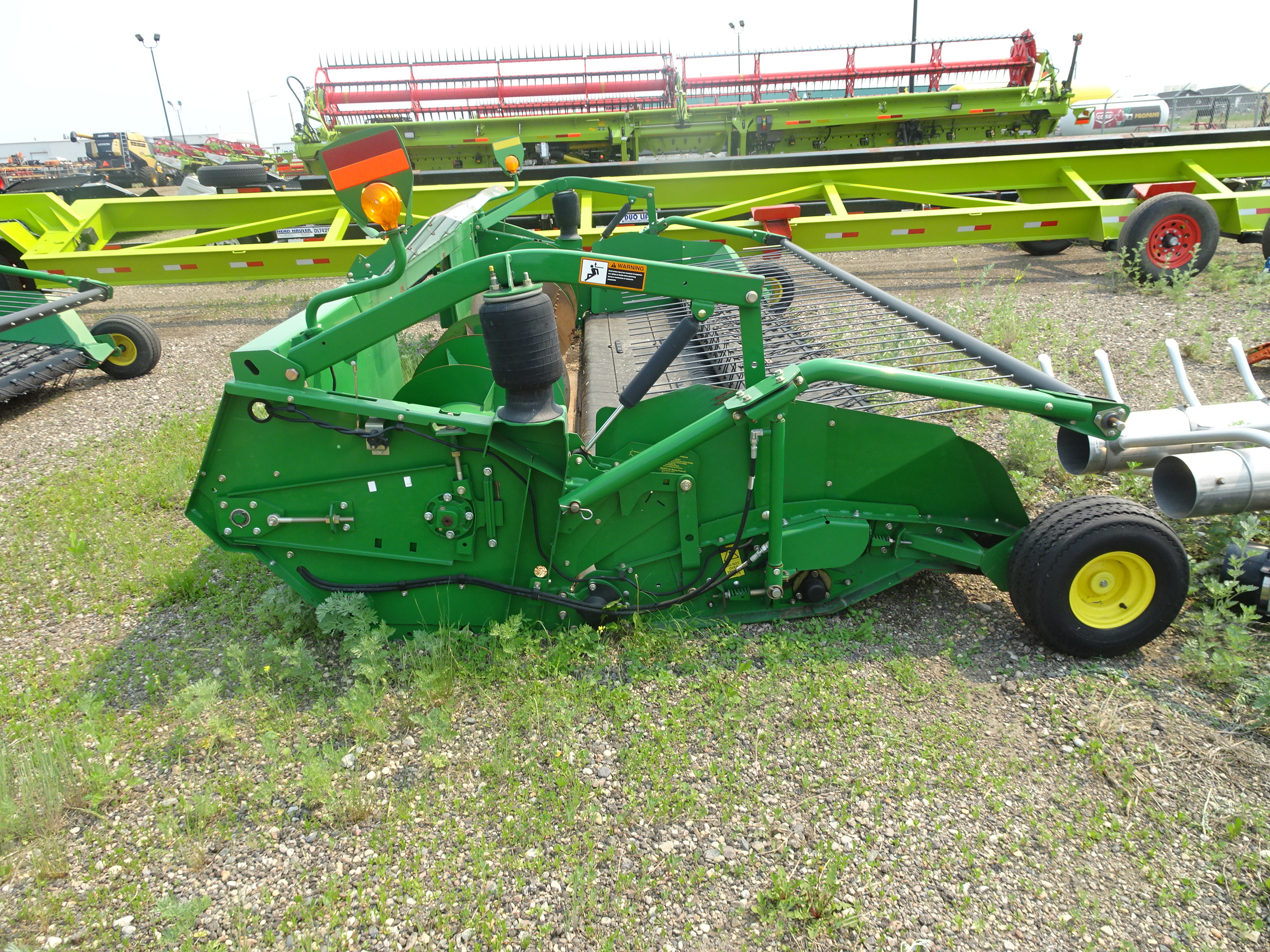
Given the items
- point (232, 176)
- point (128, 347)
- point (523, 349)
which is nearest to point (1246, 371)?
point (523, 349)

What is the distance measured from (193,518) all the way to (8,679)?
116 centimetres

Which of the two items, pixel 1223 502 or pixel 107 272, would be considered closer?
pixel 1223 502

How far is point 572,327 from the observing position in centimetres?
625

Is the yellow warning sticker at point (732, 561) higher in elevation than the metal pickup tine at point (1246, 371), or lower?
lower

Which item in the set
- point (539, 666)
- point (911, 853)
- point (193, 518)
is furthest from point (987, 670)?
point (193, 518)

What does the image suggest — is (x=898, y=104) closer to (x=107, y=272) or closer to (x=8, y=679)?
(x=107, y=272)

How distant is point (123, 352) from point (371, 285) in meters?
5.63

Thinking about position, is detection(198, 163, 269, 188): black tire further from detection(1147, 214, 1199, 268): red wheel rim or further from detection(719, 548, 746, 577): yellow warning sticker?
detection(1147, 214, 1199, 268): red wheel rim

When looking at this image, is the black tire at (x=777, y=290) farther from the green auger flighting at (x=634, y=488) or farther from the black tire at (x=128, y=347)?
the black tire at (x=128, y=347)

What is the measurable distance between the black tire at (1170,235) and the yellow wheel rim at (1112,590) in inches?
243

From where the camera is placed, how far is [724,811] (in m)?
2.52

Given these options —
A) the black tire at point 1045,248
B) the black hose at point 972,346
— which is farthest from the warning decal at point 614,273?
the black tire at point 1045,248

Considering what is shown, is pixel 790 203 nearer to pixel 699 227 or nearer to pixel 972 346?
pixel 699 227

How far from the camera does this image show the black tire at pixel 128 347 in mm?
6992
